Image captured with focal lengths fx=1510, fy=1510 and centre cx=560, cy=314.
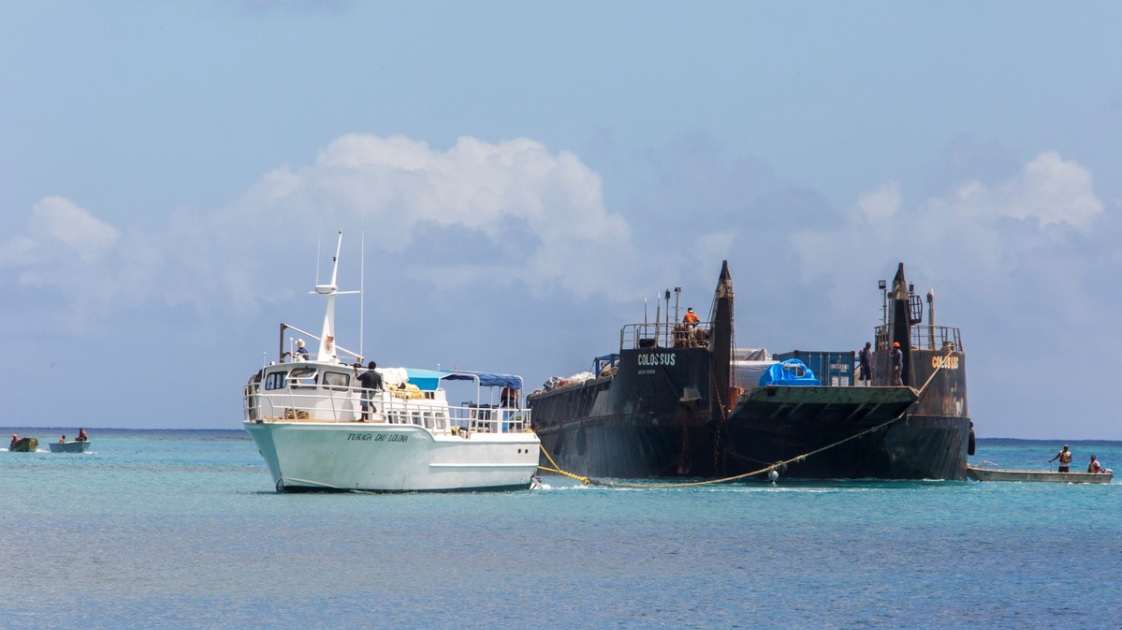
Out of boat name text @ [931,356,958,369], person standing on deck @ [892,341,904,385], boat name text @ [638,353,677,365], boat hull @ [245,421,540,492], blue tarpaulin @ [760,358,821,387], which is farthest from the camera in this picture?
boat name text @ [931,356,958,369]

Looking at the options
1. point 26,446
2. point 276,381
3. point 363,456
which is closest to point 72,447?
point 26,446

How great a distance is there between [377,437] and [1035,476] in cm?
3019

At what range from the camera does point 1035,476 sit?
5656 cm

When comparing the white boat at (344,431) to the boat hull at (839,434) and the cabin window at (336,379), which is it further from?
the boat hull at (839,434)

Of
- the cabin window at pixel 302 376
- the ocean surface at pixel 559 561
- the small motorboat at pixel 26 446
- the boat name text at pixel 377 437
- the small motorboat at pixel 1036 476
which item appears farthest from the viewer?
the small motorboat at pixel 26 446

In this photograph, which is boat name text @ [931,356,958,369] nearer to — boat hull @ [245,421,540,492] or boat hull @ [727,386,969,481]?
boat hull @ [727,386,969,481]

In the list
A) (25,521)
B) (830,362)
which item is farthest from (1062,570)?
(830,362)

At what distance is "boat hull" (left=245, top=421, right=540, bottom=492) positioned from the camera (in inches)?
1411

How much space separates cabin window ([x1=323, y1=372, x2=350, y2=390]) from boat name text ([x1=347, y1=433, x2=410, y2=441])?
133 cm

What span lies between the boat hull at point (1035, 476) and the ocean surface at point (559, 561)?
13.2 metres

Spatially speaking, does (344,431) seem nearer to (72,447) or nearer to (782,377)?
(782,377)

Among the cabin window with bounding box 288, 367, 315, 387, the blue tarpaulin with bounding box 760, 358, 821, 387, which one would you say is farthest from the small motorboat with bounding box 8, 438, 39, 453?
the cabin window with bounding box 288, 367, 315, 387

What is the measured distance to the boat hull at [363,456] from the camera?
→ 35.8m

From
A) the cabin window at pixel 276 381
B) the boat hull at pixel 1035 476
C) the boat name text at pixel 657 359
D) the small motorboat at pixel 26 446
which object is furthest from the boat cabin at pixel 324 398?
Answer: the small motorboat at pixel 26 446
